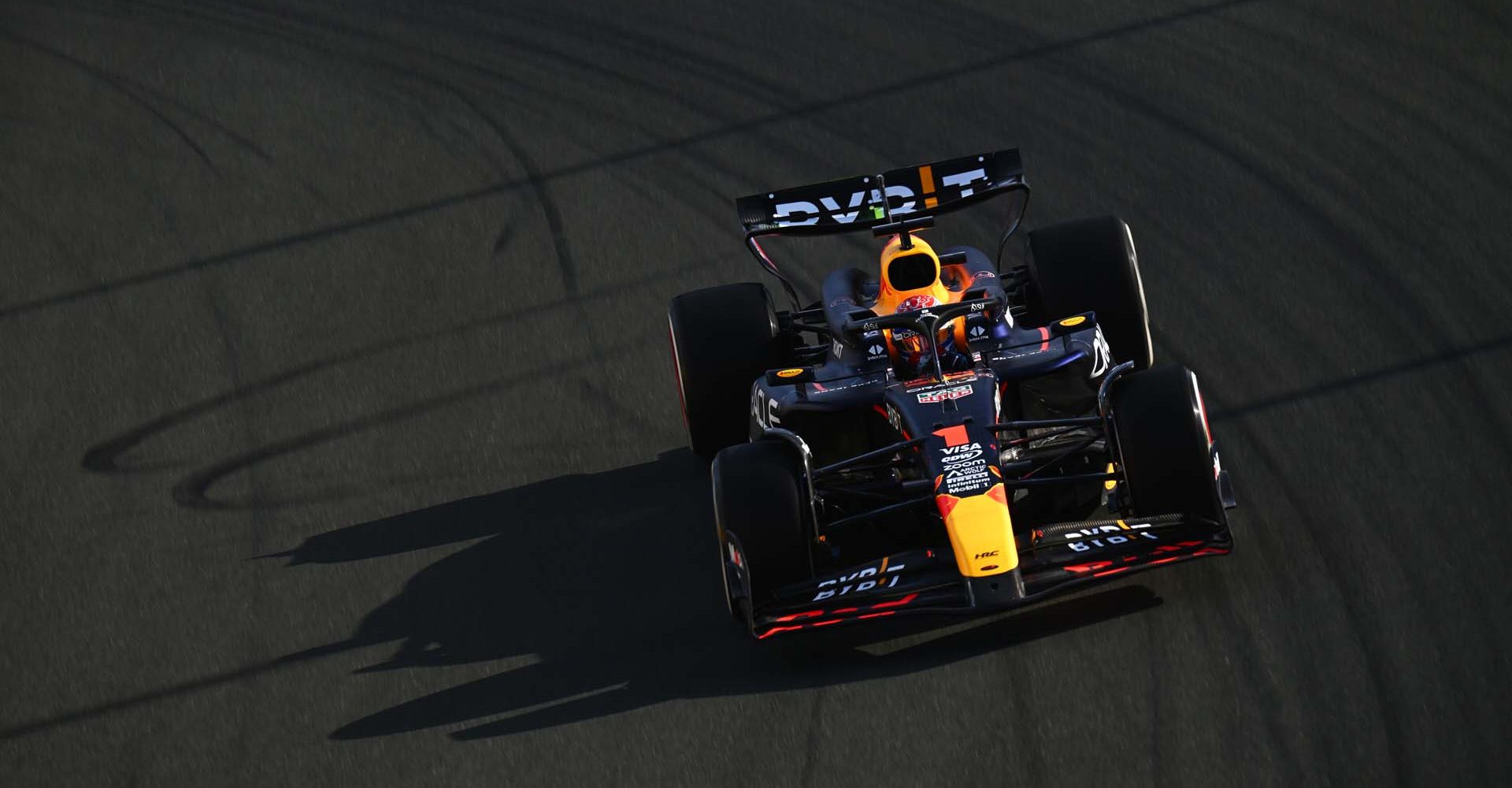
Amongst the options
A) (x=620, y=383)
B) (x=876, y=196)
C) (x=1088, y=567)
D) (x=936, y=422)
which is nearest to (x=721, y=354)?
(x=876, y=196)

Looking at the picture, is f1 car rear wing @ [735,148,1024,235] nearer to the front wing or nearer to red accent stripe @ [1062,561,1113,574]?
the front wing

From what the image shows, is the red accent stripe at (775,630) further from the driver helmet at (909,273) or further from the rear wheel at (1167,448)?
the driver helmet at (909,273)

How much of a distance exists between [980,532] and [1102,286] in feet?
7.41

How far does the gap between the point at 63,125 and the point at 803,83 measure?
6.23 meters

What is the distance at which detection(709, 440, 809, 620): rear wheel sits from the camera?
24.2ft

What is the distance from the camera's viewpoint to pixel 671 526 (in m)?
8.84

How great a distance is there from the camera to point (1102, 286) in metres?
8.91

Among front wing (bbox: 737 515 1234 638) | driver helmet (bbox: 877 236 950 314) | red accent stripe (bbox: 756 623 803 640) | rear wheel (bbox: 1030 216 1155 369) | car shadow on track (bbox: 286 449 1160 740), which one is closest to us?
front wing (bbox: 737 515 1234 638)

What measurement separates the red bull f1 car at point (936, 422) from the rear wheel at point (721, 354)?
0.01 metres

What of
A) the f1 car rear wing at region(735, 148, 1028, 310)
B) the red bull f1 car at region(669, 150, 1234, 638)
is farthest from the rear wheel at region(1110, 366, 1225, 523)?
the f1 car rear wing at region(735, 148, 1028, 310)

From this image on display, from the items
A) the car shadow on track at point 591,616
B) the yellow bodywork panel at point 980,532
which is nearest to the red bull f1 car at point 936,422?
the yellow bodywork panel at point 980,532

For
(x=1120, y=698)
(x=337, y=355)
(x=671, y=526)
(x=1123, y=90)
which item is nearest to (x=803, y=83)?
(x=1123, y=90)

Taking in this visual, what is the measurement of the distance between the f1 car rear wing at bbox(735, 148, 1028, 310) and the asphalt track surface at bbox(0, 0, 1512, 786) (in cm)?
144

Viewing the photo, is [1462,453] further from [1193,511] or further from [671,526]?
[671,526]
